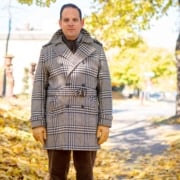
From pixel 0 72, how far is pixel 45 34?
64.9ft

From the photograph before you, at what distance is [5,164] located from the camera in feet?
16.4

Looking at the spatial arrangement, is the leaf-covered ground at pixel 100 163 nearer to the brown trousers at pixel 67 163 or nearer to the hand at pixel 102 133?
the brown trousers at pixel 67 163

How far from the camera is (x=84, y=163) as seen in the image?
327cm

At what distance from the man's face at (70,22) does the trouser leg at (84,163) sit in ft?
2.86

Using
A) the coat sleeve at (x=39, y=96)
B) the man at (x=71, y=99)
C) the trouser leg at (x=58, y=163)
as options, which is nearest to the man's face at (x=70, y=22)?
the man at (x=71, y=99)

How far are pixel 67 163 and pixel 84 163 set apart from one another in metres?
0.13

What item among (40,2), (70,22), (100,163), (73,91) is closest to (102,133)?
(73,91)

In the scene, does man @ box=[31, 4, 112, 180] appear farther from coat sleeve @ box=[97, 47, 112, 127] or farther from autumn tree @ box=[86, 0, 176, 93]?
autumn tree @ box=[86, 0, 176, 93]

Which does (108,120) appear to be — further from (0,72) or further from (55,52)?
(0,72)

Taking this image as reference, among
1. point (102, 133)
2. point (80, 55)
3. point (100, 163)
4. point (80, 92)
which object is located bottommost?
point (100, 163)

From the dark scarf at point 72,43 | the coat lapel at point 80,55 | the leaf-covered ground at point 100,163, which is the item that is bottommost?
the leaf-covered ground at point 100,163

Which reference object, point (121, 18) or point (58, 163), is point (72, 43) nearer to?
point (58, 163)

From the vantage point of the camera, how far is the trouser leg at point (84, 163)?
10.6 feet

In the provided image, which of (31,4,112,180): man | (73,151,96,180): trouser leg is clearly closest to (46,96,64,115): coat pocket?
(31,4,112,180): man
